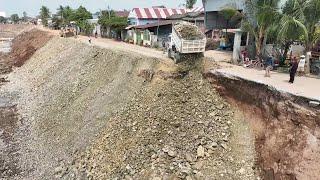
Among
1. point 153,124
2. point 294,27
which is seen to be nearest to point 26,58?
point 153,124

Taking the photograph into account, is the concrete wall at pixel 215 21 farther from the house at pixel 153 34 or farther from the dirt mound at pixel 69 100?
the dirt mound at pixel 69 100

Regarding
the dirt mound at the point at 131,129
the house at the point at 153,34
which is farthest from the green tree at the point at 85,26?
the dirt mound at the point at 131,129

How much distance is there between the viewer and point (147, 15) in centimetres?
5619

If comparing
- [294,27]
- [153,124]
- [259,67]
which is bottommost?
[153,124]

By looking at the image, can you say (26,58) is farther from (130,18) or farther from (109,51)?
(109,51)

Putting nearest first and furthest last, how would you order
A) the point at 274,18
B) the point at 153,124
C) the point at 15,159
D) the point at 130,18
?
1. the point at 153,124
2. the point at 15,159
3. the point at 274,18
4. the point at 130,18

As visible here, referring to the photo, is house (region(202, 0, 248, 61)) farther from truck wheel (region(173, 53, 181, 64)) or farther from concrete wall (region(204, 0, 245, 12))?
truck wheel (region(173, 53, 181, 64))

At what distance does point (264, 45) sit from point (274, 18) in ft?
11.2

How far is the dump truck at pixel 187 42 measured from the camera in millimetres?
25078

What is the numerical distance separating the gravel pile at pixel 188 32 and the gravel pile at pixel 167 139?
143 inches

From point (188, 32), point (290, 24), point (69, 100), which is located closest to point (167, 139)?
point (188, 32)

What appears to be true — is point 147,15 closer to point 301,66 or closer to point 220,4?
point 220,4

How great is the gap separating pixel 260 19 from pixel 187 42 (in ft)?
17.7

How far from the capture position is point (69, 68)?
1464 inches
